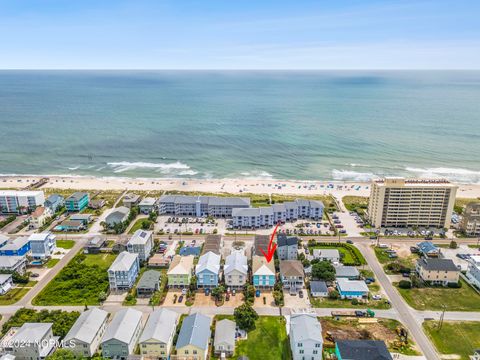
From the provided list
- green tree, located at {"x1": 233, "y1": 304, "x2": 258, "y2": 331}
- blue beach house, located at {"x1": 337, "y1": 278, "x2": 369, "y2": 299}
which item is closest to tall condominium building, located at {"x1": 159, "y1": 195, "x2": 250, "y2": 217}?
blue beach house, located at {"x1": 337, "y1": 278, "x2": 369, "y2": 299}

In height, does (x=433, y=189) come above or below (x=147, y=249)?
above

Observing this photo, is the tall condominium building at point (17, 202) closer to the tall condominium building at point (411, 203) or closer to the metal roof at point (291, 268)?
the metal roof at point (291, 268)

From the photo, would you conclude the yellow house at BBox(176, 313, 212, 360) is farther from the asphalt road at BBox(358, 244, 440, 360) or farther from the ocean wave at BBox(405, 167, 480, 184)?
the ocean wave at BBox(405, 167, 480, 184)

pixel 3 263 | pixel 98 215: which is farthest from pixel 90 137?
pixel 3 263

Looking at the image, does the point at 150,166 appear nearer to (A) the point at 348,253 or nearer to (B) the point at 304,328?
(A) the point at 348,253

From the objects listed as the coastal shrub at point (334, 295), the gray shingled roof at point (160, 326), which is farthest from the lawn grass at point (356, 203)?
the gray shingled roof at point (160, 326)

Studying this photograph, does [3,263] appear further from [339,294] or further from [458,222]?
[458,222]
